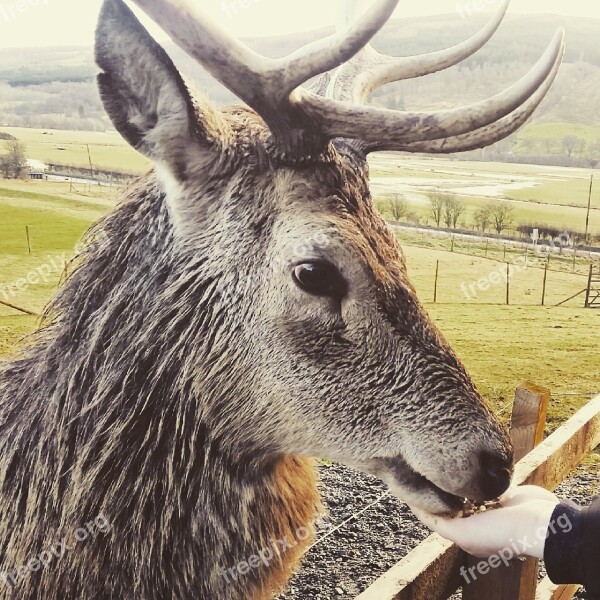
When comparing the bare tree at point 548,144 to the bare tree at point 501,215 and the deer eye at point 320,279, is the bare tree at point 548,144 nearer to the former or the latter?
the bare tree at point 501,215

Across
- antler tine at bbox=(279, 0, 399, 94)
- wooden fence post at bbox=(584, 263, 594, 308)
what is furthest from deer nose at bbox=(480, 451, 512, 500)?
wooden fence post at bbox=(584, 263, 594, 308)

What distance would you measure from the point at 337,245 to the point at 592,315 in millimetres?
4568

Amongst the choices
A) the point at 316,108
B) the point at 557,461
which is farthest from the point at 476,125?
the point at 557,461

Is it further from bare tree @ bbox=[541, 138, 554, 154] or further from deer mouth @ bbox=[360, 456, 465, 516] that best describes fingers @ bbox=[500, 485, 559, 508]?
bare tree @ bbox=[541, 138, 554, 154]

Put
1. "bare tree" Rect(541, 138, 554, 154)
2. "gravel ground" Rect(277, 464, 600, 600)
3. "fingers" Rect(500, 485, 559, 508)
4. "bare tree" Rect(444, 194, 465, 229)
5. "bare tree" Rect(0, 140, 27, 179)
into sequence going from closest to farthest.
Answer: "fingers" Rect(500, 485, 559, 508), "bare tree" Rect(0, 140, 27, 179), "gravel ground" Rect(277, 464, 600, 600), "bare tree" Rect(444, 194, 465, 229), "bare tree" Rect(541, 138, 554, 154)

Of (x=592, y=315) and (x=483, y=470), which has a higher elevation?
(x=483, y=470)

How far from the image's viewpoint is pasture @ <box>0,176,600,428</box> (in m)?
2.70

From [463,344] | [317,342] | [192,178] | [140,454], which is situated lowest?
[463,344]

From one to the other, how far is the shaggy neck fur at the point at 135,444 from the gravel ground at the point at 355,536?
1394 millimetres

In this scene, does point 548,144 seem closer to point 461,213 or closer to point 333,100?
point 461,213

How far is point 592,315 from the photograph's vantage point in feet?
16.4

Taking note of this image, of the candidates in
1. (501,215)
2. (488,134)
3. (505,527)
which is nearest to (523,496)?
(505,527)

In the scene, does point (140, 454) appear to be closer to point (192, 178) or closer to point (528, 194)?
point (192, 178)

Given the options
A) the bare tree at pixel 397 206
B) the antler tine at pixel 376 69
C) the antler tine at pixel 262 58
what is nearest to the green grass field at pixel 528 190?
the bare tree at pixel 397 206
